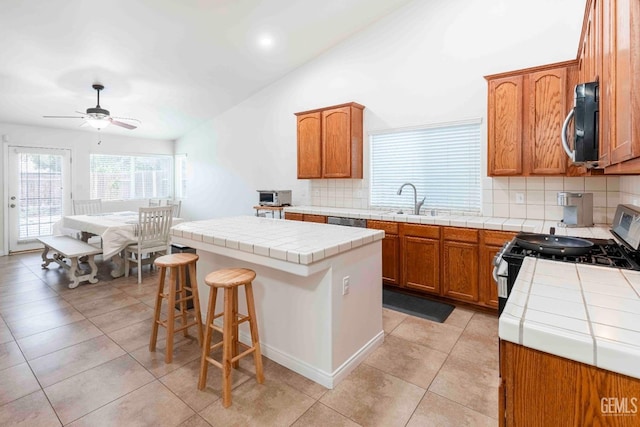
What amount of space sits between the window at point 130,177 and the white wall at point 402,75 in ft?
7.23

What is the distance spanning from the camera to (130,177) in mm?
7148

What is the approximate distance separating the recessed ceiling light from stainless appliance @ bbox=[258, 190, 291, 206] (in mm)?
2018

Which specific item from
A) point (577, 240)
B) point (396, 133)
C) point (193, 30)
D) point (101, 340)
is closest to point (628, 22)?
point (577, 240)

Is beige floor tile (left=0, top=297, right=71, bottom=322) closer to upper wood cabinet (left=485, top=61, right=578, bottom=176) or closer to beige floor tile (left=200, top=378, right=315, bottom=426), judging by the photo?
beige floor tile (left=200, top=378, right=315, bottom=426)

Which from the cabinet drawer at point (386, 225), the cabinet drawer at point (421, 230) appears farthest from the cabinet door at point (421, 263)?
the cabinet drawer at point (386, 225)

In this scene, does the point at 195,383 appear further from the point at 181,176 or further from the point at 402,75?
the point at 181,176

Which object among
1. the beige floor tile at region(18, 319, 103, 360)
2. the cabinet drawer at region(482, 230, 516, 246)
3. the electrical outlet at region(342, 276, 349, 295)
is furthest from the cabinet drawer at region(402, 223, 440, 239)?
the beige floor tile at region(18, 319, 103, 360)

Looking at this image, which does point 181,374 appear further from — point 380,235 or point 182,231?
point 380,235

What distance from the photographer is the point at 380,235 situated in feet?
8.16

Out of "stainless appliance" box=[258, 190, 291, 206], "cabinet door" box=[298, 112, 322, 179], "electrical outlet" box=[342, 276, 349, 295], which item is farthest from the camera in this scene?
"stainless appliance" box=[258, 190, 291, 206]

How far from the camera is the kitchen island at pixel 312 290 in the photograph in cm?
202

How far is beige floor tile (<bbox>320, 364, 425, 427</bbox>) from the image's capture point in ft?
5.96

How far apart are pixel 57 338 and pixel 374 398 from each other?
2.64m

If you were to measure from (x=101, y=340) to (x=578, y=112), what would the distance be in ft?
11.7
